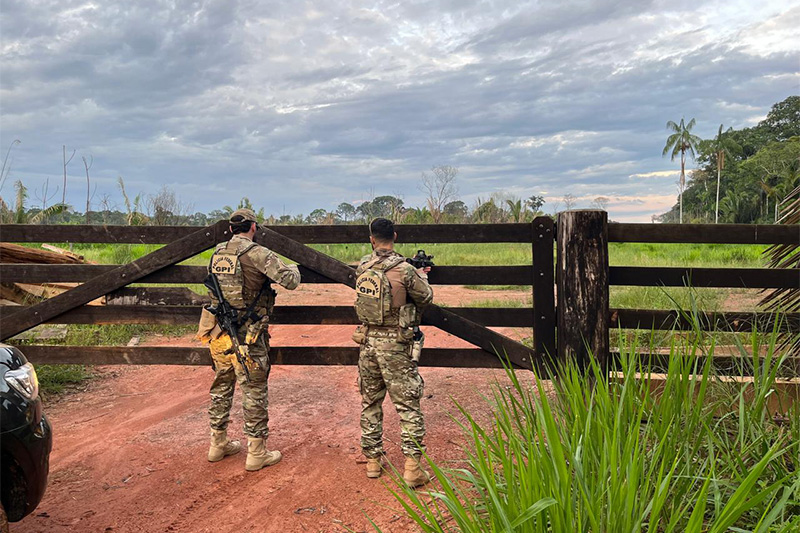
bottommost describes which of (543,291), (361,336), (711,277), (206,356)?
(206,356)

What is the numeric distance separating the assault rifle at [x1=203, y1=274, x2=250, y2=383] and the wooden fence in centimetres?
57

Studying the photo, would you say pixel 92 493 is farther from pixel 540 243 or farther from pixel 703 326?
pixel 703 326

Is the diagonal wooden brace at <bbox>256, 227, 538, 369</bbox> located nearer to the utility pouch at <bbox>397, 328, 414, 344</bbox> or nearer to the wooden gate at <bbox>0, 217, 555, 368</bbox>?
the wooden gate at <bbox>0, 217, 555, 368</bbox>

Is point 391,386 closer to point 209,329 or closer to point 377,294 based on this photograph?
point 377,294

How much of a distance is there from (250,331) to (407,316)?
1.23 meters

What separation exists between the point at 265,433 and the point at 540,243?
8.66ft

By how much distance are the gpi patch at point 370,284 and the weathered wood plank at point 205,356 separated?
91cm

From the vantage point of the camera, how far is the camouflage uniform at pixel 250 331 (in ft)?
14.6

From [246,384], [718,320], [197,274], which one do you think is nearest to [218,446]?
[246,384]

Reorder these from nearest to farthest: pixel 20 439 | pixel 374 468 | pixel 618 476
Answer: pixel 618 476 → pixel 20 439 → pixel 374 468

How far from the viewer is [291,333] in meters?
9.11

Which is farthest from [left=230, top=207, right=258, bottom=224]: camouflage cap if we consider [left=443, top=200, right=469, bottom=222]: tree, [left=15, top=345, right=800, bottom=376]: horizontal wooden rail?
[left=443, top=200, right=469, bottom=222]: tree

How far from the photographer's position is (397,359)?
422cm

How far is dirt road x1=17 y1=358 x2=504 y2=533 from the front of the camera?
3777 millimetres
